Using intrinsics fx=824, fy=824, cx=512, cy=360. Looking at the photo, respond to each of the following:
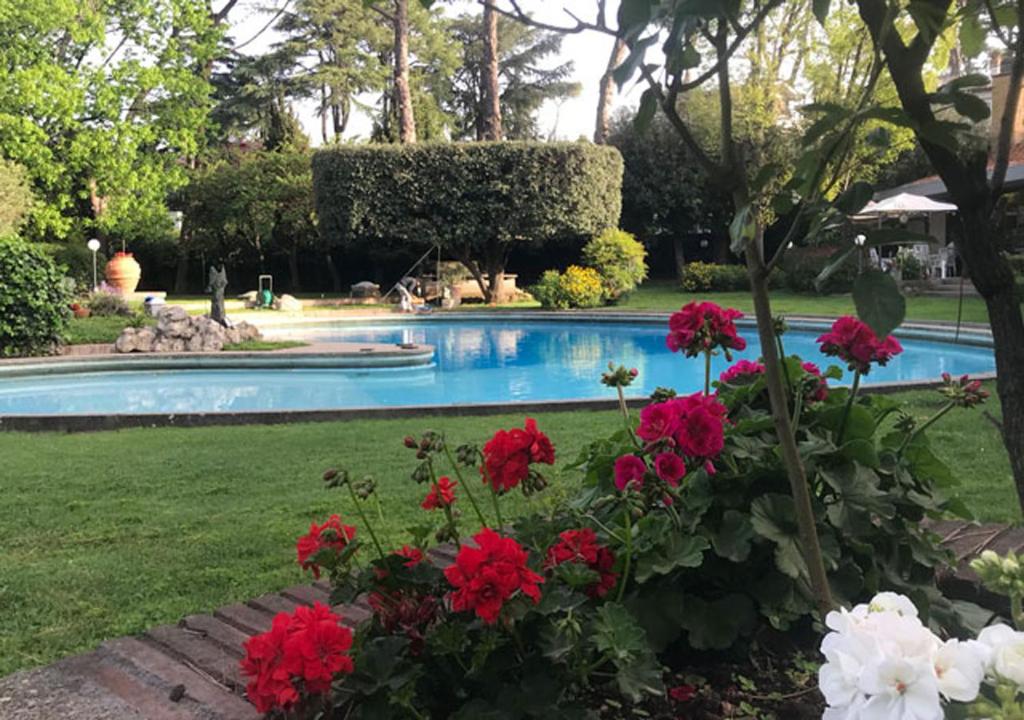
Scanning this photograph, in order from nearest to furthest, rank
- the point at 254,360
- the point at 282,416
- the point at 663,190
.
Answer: the point at 282,416 → the point at 254,360 → the point at 663,190

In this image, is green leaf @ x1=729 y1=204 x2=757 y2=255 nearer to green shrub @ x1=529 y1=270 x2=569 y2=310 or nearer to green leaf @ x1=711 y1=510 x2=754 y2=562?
green leaf @ x1=711 y1=510 x2=754 y2=562

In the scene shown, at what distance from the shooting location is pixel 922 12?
913 millimetres

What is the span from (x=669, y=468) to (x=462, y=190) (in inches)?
761

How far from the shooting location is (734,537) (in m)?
1.77

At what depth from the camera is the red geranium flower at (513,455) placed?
1789 mm

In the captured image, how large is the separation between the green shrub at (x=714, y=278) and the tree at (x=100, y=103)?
14059 mm

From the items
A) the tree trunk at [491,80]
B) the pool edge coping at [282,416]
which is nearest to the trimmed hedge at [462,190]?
the tree trunk at [491,80]

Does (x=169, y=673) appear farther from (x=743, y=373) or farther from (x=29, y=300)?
(x=29, y=300)

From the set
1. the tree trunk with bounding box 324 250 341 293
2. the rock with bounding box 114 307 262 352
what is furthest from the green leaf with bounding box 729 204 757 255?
the tree trunk with bounding box 324 250 341 293

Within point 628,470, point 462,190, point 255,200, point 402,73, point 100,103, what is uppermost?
point 402,73

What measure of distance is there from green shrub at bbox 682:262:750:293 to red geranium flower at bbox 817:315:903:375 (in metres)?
18.8

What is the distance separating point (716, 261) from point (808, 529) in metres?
24.9

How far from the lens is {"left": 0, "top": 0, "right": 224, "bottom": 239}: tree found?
786 inches

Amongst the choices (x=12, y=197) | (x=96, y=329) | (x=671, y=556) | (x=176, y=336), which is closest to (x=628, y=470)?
(x=671, y=556)
